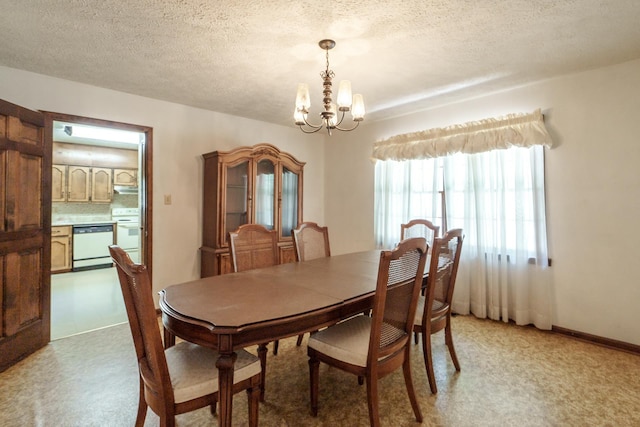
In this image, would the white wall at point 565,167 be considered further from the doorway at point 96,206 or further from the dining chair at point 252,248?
the dining chair at point 252,248

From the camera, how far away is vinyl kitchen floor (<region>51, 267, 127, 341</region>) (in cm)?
304

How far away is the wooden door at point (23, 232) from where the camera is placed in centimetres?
223

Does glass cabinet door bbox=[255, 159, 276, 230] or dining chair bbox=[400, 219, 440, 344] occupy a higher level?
glass cabinet door bbox=[255, 159, 276, 230]

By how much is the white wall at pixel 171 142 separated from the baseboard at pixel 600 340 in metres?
3.75

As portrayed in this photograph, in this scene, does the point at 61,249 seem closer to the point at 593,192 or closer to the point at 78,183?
the point at 78,183

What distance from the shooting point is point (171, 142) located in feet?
11.1

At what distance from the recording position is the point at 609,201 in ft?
8.39

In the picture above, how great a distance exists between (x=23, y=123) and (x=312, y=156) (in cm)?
325

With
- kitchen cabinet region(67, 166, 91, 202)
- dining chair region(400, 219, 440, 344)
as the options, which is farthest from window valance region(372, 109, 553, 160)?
kitchen cabinet region(67, 166, 91, 202)

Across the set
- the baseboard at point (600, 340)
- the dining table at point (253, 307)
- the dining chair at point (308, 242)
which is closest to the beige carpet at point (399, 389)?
the baseboard at point (600, 340)

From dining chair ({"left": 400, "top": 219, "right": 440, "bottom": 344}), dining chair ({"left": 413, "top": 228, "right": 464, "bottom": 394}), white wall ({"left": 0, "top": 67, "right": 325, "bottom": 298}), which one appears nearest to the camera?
dining chair ({"left": 413, "top": 228, "right": 464, "bottom": 394})

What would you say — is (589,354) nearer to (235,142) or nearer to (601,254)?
(601,254)

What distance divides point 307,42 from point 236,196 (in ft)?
6.42

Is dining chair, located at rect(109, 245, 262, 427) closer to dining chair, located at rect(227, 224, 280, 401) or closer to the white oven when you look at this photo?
dining chair, located at rect(227, 224, 280, 401)
